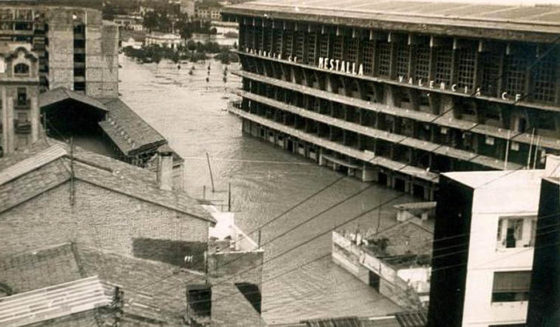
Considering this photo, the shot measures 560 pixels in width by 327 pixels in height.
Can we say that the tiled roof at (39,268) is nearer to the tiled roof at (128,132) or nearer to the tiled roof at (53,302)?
the tiled roof at (53,302)

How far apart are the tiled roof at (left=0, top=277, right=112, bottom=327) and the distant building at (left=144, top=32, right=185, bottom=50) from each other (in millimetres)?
93244

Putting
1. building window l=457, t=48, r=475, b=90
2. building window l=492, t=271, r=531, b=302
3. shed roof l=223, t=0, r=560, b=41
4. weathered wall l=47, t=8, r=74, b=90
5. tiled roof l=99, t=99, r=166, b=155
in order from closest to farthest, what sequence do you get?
building window l=492, t=271, r=531, b=302
shed roof l=223, t=0, r=560, b=41
building window l=457, t=48, r=475, b=90
tiled roof l=99, t=99, r=166, b=155
weathered wall l=47, t=8, r=74, b=90

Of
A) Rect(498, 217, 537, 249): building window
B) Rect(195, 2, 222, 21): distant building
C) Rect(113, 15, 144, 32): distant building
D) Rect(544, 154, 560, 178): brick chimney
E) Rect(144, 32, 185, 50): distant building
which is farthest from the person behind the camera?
Rect(195, 2, 222, 21): distant building

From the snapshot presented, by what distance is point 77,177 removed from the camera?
1495cm

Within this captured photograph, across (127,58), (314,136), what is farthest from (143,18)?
(314,136)

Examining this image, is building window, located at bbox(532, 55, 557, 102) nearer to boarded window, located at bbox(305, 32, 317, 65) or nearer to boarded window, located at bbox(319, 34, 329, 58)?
boarded window, located at bbox(319, 34, 329, 58)

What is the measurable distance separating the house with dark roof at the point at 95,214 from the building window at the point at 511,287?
16.7 feet

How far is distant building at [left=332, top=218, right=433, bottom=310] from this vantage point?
19875 millimetres

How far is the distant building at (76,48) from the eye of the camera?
175 feet

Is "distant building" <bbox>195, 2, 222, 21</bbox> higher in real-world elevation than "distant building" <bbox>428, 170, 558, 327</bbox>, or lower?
higher

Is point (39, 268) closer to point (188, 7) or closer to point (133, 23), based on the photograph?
point (133, 23)

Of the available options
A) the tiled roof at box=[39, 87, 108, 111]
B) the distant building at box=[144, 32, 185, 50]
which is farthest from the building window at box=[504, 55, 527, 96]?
the distant building at box=[144, 32, 185, 50]

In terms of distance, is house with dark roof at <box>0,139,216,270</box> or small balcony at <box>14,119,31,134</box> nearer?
house with dark roof at <box>0,139,216,270</box>

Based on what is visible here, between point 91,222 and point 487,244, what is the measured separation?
6588mm
